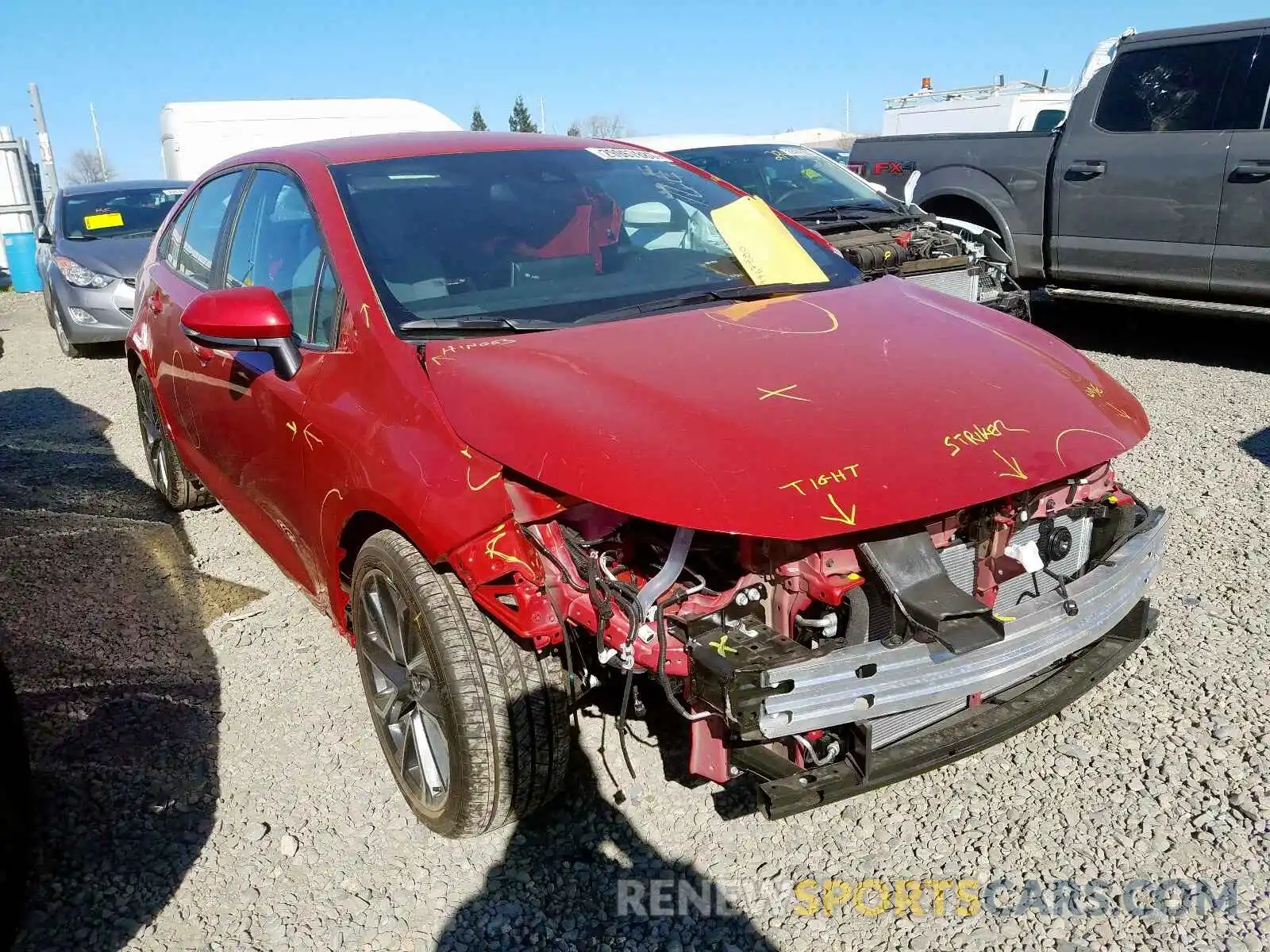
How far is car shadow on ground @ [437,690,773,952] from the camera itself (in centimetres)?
228

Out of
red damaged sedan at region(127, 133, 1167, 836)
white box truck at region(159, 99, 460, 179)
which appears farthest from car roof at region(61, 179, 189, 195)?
red damaged sedan at region(127, 133, 1167, 836)

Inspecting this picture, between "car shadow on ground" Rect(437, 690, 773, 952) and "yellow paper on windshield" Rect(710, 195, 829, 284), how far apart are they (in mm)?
1689

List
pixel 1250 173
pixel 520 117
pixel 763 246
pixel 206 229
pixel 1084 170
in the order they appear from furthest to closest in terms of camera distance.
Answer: pixel 520 117
pixel 1084 170
pixel 1250 173
pixel 206 229
pixel 763 246

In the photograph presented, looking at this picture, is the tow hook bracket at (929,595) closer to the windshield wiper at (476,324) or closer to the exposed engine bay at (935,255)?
the windshield wiper at (476,324)

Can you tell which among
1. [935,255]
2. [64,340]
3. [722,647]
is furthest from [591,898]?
[64,340]

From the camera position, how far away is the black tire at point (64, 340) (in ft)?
30.7

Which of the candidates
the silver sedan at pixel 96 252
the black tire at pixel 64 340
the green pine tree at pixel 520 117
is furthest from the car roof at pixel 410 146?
the green pine tree at pixel 520 117

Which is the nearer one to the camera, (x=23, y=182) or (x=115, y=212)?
(x=115, y=212)

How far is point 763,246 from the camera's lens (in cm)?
324

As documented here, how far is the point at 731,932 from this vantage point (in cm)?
228

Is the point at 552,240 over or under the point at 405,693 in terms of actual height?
over

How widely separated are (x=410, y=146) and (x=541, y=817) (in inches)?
85.8

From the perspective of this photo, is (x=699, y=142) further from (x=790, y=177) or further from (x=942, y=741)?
(x=942, y=741)

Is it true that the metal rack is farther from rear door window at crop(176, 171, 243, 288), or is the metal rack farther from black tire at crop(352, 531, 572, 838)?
black tire at crop(352, 531, 572, 838)
